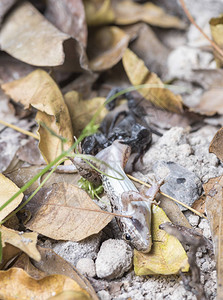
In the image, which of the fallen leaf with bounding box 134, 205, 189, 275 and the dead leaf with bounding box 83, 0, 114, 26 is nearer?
the fallen leaf with bounding box 134, 205, 189, 275

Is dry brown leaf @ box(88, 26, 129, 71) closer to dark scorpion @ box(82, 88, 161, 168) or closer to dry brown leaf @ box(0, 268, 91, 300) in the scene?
dark scorpion @ box(82, 88, 161, 168)

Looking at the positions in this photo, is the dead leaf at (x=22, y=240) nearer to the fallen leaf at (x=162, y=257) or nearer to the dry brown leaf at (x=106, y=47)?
the fallen leaf at (x=162, y=257)

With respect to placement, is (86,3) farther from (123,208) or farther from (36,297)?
(36,297)

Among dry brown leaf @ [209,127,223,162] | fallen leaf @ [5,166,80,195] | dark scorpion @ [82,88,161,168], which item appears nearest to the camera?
dry brown leaf @ [209,127,223,162]

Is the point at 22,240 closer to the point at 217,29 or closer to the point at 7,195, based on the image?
the point at 7,195

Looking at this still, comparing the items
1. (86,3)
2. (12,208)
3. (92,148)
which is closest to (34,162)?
(92,148)

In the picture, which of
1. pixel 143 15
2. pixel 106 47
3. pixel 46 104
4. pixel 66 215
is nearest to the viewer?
pixel 66 215

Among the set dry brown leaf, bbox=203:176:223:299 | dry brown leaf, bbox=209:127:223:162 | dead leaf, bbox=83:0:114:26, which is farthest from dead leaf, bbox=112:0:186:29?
dry brown leaf, bbox=203:176:223:299

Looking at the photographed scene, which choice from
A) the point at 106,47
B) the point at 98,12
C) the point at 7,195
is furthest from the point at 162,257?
the point at 98,12
